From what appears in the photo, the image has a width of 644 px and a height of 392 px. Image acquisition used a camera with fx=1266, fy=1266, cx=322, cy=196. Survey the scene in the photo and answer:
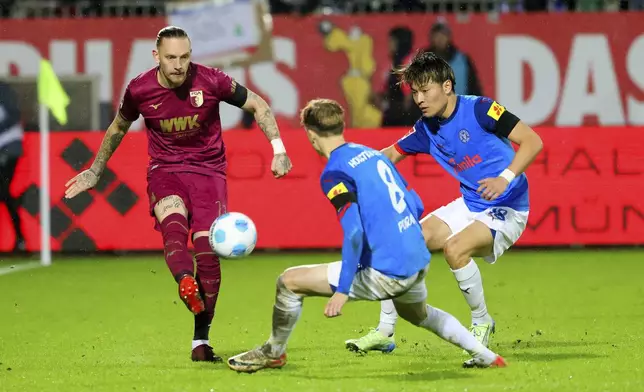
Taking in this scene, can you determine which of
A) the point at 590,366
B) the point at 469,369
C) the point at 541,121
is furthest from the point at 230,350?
the point at 541,121

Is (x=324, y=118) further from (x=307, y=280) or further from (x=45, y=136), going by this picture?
(x=45, y=136)

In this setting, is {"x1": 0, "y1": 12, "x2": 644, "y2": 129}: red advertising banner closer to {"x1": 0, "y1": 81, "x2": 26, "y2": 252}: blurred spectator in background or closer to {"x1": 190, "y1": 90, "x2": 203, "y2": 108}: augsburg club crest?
{"x1": 0, "y1": 81, "x2": 26, "y2": 252}: blurred spectator in background

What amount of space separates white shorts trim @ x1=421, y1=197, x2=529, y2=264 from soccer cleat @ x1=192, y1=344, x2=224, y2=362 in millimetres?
1676

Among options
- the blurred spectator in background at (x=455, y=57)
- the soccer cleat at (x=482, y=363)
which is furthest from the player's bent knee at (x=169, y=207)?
the blurred spectator in background at (x=455, y=57)

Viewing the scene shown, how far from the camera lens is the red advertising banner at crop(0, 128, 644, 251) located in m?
14.8

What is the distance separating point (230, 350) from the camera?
802 centimetres

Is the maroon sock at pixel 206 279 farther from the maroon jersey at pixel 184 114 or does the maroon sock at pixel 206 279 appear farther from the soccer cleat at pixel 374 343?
the soccer cleat at pixel 374 343

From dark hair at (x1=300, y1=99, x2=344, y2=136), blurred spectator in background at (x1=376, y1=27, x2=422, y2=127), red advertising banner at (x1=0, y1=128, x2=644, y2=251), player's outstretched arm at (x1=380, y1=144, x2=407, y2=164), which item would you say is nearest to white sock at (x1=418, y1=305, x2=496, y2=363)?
dark hair at (x1=300, y1=99, x2=344, y2=136)

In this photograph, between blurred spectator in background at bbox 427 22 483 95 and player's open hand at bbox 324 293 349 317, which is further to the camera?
blurred spectator in background at bbox 427 22 483 95

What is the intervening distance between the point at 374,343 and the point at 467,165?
4.13 ft

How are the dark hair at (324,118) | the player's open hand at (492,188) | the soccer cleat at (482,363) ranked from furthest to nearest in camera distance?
the player's open hand at (492,188), the soccer cleat at (482,363), the dark hair at (324,118)

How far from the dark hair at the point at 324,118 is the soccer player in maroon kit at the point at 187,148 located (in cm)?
105

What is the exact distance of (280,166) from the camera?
723cm

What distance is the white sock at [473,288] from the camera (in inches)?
303
